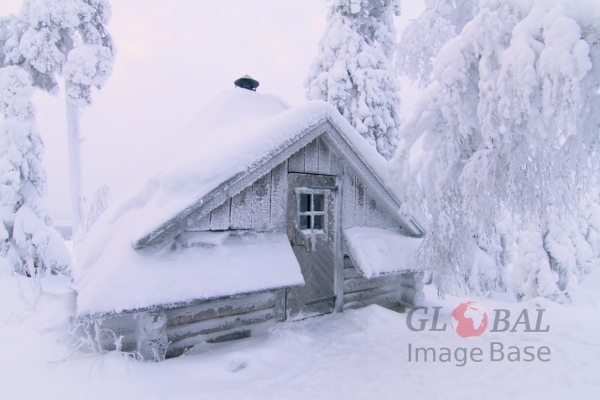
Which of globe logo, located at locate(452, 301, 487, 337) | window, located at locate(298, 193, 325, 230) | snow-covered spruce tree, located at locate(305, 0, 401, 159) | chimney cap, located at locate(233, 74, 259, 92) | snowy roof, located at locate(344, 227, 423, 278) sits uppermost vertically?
snow-covered spruce tree, located at locate(305, 0, 401, 159)

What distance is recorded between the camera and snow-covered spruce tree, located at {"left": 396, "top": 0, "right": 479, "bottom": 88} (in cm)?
1112

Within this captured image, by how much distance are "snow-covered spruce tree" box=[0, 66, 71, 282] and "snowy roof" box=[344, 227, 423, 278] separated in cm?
922

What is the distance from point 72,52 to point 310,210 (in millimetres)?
13570

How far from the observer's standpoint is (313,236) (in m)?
5.57

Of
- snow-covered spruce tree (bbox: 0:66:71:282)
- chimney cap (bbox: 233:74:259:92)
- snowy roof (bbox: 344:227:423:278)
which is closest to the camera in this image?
snowy roof (bbox: 344:227:423:278)

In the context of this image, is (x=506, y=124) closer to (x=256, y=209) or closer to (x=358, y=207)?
(x=358, y=207)

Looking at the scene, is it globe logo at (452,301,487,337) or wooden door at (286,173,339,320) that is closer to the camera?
globe logo at (452,301,487,337)

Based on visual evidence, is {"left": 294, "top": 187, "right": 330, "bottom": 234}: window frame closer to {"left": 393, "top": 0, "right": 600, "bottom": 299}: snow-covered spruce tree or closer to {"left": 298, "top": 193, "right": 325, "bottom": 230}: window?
{"left": 298, "top": 193, "right": 325, "bottom": 230}: window

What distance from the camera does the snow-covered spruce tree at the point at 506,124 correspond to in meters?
3.34

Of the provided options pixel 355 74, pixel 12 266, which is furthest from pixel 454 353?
pixel 12 266

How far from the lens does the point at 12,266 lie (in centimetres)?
879

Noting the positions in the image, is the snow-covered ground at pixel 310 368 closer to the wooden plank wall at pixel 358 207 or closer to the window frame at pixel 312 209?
the window frame at pixel 312 209

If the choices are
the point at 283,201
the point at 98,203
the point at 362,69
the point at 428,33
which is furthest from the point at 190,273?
the point at 98,203

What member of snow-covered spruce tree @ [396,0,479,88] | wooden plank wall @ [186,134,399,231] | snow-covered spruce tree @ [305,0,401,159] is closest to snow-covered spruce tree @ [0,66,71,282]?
wooden plank wall @ [186,134,399,231]
